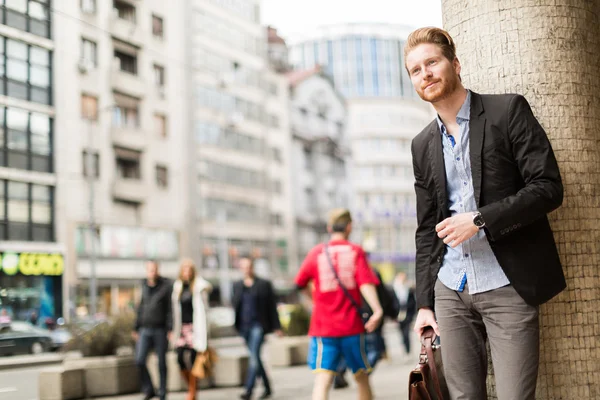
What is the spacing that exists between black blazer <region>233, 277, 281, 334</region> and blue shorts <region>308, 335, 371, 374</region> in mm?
4210

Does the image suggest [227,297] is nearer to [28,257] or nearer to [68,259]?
[68,259]

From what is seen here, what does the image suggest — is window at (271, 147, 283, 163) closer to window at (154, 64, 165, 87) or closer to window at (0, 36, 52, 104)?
window at (154, 64, 165, 87)

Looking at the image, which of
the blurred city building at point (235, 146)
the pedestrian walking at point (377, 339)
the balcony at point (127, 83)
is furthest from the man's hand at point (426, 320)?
the blurred city building at point (235, 146)

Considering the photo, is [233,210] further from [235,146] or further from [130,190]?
[130,190]

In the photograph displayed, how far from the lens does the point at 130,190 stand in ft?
68.1

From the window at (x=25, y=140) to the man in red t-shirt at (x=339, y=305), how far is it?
4.04 meters

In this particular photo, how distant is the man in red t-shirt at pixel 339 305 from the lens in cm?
604

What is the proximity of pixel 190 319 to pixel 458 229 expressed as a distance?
732cm

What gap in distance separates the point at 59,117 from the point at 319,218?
38.9 metres

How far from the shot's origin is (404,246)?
221 feet

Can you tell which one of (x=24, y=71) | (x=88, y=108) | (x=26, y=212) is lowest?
(x=26, y=212)

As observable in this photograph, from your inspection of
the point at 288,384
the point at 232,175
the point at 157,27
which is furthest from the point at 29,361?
the point at 232,175

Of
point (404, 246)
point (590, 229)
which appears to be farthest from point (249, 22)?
point (404, 246)

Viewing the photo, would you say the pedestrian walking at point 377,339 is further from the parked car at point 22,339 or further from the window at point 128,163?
the window at point 128,163
